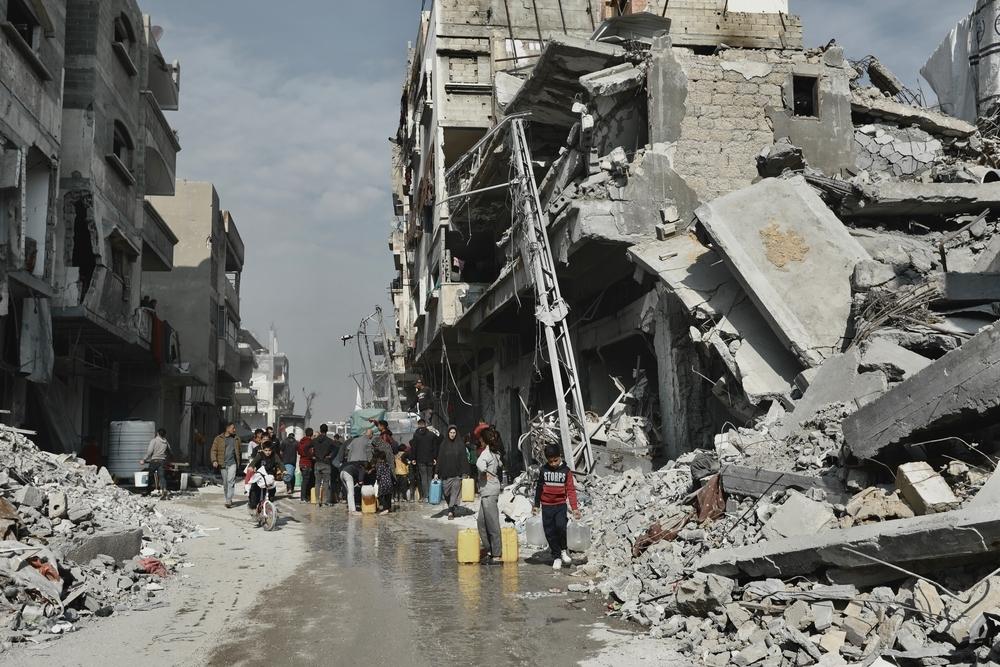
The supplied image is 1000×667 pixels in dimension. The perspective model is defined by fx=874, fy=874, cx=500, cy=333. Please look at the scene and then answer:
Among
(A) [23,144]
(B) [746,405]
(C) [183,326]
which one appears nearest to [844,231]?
(B) [746,405]

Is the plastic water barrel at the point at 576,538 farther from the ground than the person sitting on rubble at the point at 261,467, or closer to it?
closer to it

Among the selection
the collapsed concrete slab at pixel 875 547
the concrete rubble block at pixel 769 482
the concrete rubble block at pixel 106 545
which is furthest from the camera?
the concrete rubble block at pixel 106 545

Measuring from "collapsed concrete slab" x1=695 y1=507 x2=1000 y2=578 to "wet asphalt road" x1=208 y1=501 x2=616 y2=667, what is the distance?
1.34 m

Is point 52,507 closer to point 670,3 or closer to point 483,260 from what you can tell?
point 670,3

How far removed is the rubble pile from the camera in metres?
7.23

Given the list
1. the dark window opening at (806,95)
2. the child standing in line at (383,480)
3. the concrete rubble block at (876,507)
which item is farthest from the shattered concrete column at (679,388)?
the concrete rubble block at (876,507)

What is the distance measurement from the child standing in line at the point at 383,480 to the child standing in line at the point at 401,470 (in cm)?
202

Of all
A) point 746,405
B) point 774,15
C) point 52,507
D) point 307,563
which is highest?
point 774,15

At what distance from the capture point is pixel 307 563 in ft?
36.3

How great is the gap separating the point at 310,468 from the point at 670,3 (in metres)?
14.9

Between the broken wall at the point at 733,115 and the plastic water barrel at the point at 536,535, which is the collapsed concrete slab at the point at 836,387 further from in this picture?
the broken wall at the point at 733,115

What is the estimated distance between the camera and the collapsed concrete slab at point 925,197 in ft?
44.6

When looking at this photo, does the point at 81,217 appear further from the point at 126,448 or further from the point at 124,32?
the point at 124,32

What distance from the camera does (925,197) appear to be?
13578 millimetres
